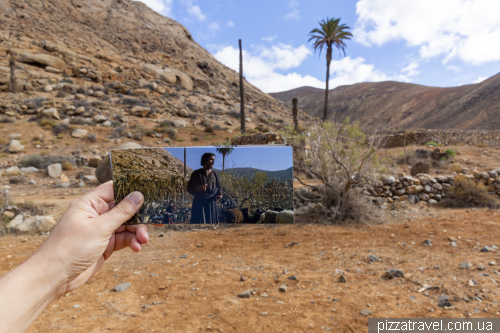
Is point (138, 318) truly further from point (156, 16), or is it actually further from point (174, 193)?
point (156, 16)

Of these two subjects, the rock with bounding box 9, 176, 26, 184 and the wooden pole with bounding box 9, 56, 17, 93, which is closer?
the rock with bounding box 9, 176, 26, 184

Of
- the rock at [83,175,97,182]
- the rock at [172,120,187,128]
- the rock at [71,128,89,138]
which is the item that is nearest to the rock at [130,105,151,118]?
the rock at [172,120,187,128]

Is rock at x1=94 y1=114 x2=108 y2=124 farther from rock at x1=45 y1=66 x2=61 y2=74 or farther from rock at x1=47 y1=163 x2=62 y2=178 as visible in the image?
rock at x1=45 y1=66 x2=61 y2=74

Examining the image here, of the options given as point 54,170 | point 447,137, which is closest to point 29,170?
point 54,170

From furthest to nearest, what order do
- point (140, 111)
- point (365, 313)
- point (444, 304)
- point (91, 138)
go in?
point (140, 111)
point (91, 138)
point (444, 304)
point (365, 313)

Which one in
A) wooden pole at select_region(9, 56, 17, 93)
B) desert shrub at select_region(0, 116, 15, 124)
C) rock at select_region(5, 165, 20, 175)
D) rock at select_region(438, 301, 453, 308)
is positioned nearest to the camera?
rock at select_region(438, 301, 453, 308)

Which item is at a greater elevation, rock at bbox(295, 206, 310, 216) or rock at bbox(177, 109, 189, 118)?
rock at bbox(177, 109, 189, 118)

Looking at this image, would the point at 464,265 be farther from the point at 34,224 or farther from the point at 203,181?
the point at 34,224

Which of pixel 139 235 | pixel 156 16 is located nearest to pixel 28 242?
pixel 139 235
